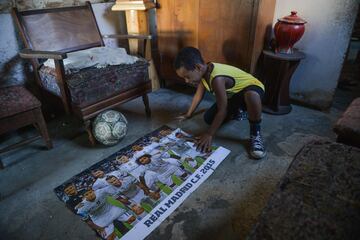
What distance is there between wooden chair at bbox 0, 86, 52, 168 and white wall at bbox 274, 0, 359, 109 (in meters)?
2.06

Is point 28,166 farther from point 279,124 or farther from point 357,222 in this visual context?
point 279,124

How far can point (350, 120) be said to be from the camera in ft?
3.80

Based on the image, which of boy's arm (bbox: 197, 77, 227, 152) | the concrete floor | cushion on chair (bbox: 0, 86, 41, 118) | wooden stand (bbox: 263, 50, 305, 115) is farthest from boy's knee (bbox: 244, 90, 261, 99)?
cushion on chair (bbox: 0, 86, 41, 118)

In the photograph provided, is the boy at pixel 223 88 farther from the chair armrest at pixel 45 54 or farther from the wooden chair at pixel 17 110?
the wooden chair at pixel 17 110

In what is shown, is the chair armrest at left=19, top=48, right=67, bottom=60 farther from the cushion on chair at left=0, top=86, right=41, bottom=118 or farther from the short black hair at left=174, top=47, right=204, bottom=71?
the short black hair at left=174, top=47, right=204, bottom=71

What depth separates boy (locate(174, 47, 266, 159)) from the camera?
1.56 meters

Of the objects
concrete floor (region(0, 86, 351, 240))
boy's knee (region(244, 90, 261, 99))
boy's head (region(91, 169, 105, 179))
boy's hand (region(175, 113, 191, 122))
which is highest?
boy's knee (region(244, 90, 261, 99))

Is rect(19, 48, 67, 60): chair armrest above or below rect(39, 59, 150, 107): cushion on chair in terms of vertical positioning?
above

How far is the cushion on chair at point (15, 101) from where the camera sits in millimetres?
1405

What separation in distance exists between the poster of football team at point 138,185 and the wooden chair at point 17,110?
469 millimetres

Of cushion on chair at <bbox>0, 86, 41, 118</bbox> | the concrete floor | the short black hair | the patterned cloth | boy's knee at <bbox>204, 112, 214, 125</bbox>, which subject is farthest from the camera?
boy's knee at <bbox>204, 112, 214, 125</bbox>

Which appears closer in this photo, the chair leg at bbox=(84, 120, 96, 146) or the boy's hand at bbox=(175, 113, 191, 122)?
the chair leg at bbox=(84, 120, 96, 146)

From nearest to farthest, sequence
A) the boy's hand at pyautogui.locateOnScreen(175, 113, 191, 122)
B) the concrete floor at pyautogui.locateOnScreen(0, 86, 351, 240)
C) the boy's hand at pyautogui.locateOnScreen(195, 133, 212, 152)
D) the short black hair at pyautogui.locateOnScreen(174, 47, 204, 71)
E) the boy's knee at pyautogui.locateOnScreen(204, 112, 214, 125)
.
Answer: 1. the concrete floor at pyautogui.locateOnScreen(0, 86, 351, 240)
2. the short black hair at pyautogui.locateOnScreen(174, 47, 204, 71)
3. the boy's hand at pyautogui.locateOnScreen(195, 133, 212, 152)
4. the boy's knee at pyautogui.locateOnScreen(204, 112, 214, 125)
5. the boy's hand at pyautogui.locateOnScreen(175, 113, 191, 122)

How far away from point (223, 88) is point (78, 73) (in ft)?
3.15
